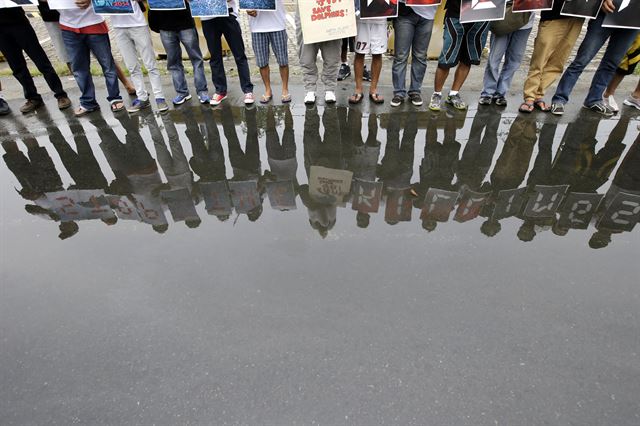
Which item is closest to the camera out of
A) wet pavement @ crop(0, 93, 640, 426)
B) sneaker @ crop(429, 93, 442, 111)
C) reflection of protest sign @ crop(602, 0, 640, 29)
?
wet pavement @ crop(0, 93, 640, 426)

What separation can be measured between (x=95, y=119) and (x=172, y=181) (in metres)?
2.30

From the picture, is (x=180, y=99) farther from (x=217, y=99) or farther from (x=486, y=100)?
(x=486, y=100)

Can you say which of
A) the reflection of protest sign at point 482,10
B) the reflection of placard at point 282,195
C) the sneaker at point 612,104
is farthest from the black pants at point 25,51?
the sneaker at point 612,104

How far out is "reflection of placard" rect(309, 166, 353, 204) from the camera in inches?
142

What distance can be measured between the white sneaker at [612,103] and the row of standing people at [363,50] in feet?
0.04

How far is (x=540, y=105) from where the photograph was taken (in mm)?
5164

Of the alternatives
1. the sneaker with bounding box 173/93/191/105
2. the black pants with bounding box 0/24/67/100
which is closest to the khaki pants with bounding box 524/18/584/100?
the sneaker with bounding box 173/93/191/105

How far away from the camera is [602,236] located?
3.10 meters

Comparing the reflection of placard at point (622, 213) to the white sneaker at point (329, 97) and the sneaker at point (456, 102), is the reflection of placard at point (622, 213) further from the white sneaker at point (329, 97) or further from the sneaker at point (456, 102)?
the white sneaker at point (329, 97)

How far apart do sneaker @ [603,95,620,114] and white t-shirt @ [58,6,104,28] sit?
23.1ft

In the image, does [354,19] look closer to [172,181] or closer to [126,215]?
[172,181]

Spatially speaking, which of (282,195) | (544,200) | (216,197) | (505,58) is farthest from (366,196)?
(505,58)

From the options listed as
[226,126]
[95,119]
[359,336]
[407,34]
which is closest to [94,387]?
[359,336]

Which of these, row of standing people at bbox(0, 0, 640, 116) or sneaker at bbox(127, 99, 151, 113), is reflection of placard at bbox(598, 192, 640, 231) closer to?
row of standing people at bbox(0, 0, 640, 116)
